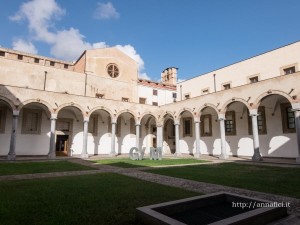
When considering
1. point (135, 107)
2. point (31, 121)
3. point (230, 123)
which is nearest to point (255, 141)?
point (230, 123)

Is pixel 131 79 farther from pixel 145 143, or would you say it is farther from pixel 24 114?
pixel 24 114

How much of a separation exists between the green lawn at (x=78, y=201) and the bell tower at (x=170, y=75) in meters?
32.0

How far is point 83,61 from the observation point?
88.5ft

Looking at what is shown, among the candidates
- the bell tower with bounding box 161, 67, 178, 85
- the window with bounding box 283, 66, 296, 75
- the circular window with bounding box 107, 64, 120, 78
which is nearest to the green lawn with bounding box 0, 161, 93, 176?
the circular window with bounding box 107, 64, 120, 78

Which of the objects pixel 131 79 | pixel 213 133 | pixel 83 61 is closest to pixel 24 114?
pixel 83 61

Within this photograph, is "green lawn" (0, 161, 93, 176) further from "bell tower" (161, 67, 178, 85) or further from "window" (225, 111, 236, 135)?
"bell tower" (161, 67, 178, 85)

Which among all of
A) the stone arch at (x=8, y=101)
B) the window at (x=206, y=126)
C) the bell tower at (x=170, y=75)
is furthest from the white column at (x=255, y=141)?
the bell tower at (x=170, y=75)

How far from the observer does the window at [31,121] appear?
840 inches

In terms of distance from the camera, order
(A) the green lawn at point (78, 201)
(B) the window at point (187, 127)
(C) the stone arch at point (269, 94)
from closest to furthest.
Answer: (A) the green lawn at point (78, 201)
(C) the stone arch at point (269, 94)
(B) the window at point (187, 127)

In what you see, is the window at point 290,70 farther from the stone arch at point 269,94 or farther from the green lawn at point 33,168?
the green lawn at point 33,168

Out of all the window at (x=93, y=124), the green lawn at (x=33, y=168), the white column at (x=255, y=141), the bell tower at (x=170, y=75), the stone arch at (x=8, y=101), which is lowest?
the green lawn at (x=33, y=168)

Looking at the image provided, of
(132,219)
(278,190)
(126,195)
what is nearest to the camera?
(132,219)

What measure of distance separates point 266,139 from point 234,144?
329cm

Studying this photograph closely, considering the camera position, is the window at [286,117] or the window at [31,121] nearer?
the window at [286,117]
